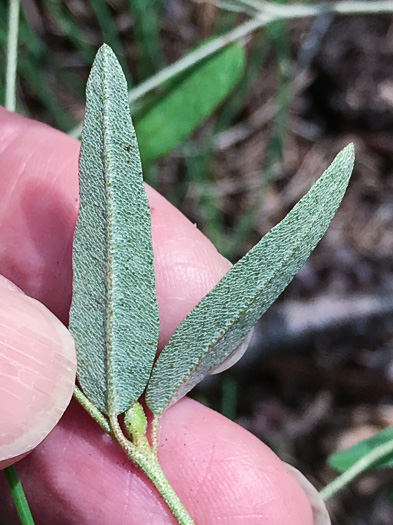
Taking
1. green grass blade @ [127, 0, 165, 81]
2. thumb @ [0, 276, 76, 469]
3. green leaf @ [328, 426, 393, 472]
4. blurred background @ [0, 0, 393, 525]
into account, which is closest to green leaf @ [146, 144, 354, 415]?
thumb @ [0, 276, 76, 469]

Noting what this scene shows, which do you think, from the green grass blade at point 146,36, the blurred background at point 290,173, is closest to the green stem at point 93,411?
the blurred background at point 290,173

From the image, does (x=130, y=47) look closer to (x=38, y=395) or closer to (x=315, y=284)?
(x=315, y=284)

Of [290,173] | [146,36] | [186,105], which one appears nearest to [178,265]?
[186,105]

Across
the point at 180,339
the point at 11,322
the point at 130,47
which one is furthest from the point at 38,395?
the point at 130,47

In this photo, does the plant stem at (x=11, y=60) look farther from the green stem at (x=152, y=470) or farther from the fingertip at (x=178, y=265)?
the green stem at (x=152, y=470)

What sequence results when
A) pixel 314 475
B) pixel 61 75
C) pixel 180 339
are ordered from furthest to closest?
pixel 61 75 < pixel 314 475 < pixel 180 339

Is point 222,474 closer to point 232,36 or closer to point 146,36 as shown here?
point 232,36
